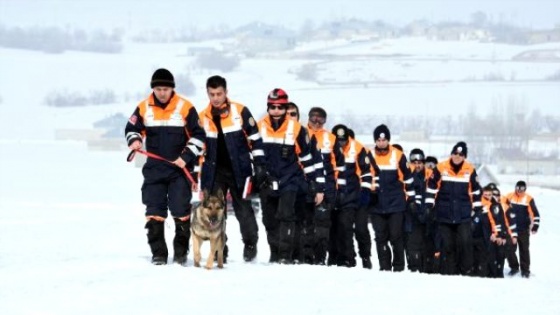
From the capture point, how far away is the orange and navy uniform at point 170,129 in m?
11.1

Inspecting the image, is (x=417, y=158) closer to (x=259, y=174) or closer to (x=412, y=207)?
(x=412, y=207)

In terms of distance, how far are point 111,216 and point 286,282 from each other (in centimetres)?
2625

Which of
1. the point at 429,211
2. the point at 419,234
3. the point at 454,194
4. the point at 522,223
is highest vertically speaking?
the point at 454,194

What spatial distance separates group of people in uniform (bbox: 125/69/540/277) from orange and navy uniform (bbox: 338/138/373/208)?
2cm

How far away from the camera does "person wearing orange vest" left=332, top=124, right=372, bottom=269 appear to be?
15.3 meters

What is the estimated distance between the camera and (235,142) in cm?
1172

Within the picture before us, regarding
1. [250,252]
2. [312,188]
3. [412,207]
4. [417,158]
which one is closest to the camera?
[250,252]

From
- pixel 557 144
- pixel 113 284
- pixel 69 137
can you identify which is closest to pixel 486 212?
pixel 113 284

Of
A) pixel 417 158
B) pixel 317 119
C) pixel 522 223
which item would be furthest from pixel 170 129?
pixel 522 223

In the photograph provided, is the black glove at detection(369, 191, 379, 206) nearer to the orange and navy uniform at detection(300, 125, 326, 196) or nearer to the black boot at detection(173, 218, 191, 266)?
the orange and navy uniform at detection(300, 125, 326, 196)

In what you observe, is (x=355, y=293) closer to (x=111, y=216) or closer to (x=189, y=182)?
(x=189, y=182)

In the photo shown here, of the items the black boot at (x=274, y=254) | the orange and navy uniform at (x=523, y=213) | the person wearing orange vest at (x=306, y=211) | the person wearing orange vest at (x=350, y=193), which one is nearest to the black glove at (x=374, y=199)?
the person wearing orange vest at (x=350, y=193)

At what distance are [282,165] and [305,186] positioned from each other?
53 cm

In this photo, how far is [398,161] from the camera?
16.3 m
